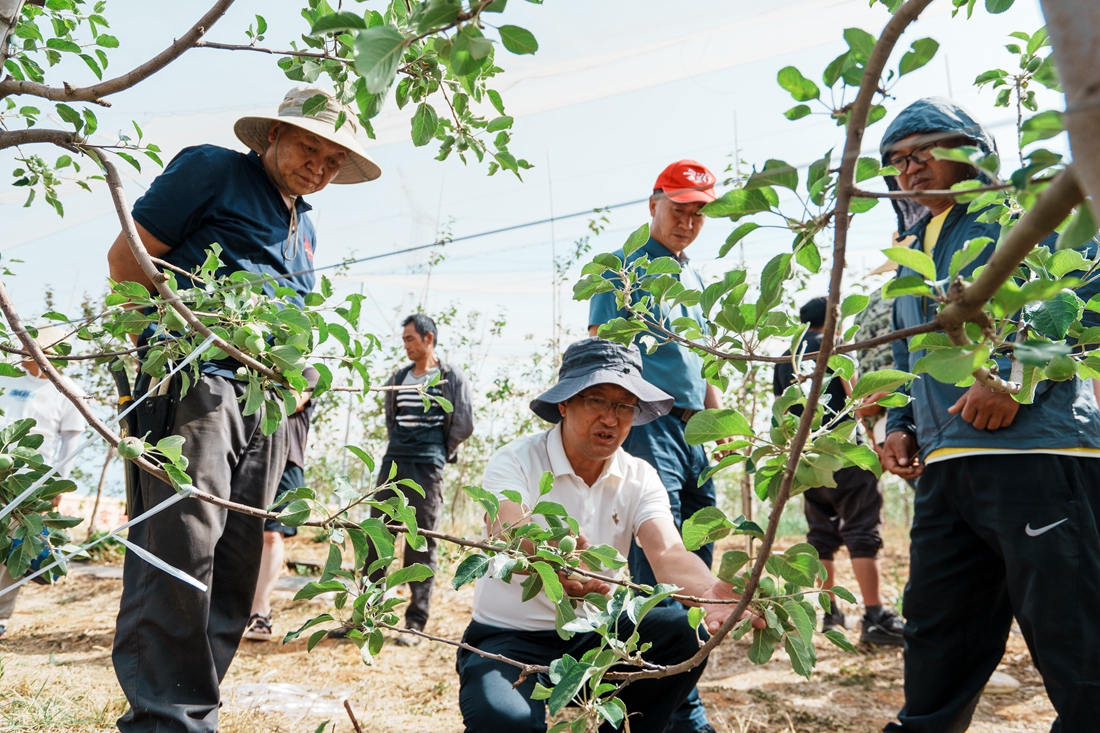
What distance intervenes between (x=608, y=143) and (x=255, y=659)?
3691mm

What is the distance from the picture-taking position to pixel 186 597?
1.65 metres

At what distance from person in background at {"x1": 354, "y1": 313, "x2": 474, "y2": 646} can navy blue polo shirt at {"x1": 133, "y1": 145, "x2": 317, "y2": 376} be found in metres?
2.10

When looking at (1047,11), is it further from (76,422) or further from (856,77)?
(76,422)

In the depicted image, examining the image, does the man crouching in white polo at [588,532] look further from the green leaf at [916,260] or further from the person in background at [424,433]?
the person in background at [424,433]

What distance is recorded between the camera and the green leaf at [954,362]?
0.62 metres

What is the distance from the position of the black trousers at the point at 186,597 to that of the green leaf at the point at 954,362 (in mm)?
1549

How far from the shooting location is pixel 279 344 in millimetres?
1310

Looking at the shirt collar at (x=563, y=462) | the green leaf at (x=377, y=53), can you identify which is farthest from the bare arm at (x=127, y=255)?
the green leaf at (x=377, y=53)

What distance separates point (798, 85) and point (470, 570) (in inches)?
30.9

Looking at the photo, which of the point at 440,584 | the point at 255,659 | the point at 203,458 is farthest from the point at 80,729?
the point at 440,584

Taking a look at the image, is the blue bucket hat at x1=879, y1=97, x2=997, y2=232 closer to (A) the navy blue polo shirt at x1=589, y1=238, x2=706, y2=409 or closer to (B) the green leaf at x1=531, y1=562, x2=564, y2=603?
(A) the navy blue polo shirt at x1=589, y1=238, x2=706, y2=409

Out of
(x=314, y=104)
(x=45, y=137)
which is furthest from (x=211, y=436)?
(x=314, y=104)

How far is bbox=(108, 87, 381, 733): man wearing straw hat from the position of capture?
64.2 inches

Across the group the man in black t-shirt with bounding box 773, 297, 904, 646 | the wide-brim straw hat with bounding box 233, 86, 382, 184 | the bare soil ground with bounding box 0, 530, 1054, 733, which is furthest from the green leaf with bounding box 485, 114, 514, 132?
the man in black t-shirt with bounding box 773, 297, 904, 646
